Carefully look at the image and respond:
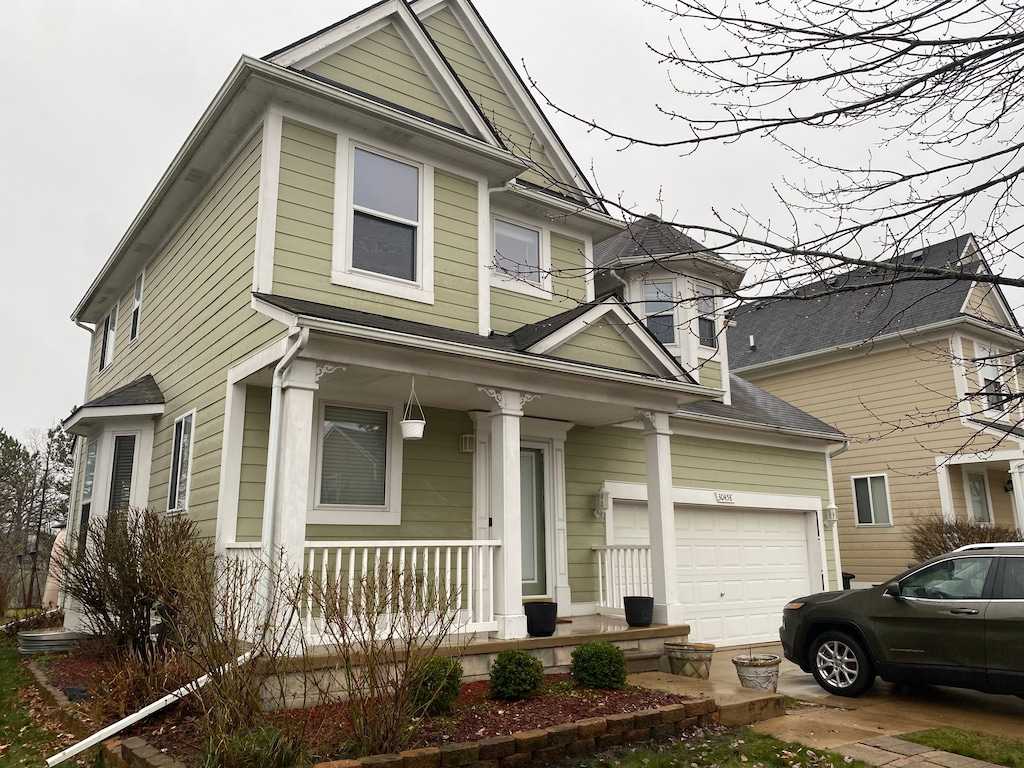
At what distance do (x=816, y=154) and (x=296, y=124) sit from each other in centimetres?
589

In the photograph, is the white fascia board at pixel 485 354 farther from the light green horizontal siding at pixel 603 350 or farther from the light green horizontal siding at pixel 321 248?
the light green horizontal siding at pixel 321 248

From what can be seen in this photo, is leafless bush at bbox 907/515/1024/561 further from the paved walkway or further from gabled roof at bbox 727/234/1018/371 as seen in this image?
the paved walkway

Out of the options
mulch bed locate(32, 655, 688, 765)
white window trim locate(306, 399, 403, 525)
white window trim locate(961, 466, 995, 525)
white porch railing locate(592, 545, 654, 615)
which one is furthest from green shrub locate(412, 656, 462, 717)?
white window trim locate(961, 466, 995, 525)

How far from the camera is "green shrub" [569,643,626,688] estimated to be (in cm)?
705

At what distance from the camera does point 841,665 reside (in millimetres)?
8094

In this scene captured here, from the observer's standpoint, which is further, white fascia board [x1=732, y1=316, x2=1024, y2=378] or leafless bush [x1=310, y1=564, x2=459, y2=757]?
white fascia board [x1=732, y1=316, x2=1024, y2=378]

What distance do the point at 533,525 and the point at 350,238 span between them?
4.42m

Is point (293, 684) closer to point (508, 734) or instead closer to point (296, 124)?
point (508, 734)

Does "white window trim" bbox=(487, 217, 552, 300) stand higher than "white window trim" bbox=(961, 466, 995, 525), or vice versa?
"white window trim" bbox=(487, 217, 552, 300)

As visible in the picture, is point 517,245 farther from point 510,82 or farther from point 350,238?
point 350,238

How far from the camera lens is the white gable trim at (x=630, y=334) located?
8836 millimetres

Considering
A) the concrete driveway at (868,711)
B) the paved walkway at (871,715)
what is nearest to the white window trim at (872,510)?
the concrete driveway at (868,711)

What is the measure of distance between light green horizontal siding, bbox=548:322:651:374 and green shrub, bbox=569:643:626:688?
10.9 ft

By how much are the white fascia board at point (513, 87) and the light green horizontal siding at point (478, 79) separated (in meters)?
0.08
